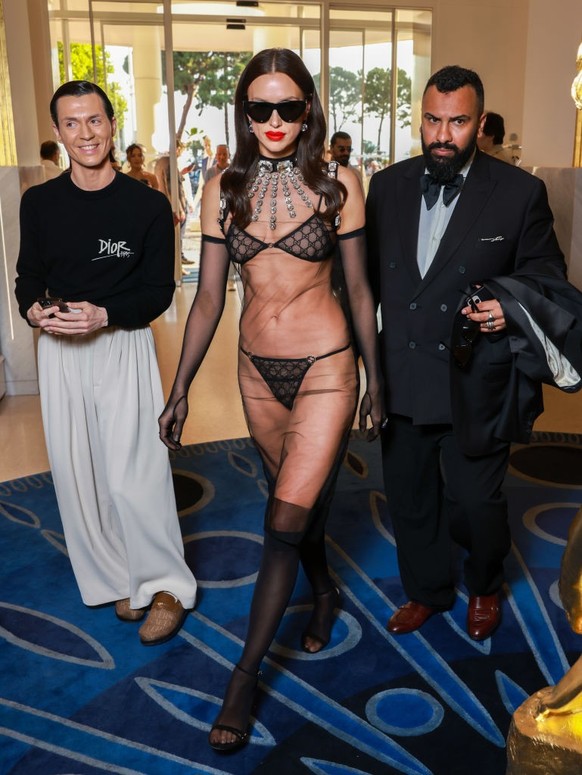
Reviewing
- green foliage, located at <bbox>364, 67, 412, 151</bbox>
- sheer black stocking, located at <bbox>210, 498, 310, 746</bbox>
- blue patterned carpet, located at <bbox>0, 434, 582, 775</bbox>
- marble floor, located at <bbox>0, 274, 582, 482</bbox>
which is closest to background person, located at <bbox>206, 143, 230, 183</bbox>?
green foliage, located at <bbox>364, 67, 412, 151</bbox>

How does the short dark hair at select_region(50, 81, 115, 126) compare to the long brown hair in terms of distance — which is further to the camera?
the short dark hair at select_region(50, 81, 115, 126)

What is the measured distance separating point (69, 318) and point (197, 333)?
0.45m

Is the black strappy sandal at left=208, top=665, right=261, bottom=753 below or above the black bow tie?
below

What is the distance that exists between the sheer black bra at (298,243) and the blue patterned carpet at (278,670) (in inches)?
58.3

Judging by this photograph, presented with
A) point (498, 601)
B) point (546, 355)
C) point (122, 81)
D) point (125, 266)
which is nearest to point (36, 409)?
point (125, 266)

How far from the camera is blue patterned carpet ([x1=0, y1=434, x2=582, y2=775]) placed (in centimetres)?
271

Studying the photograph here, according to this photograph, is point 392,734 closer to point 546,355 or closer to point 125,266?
point 546,355

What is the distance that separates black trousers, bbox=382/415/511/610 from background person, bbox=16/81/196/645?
0.88 m

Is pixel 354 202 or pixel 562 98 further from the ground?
pixel 562 98

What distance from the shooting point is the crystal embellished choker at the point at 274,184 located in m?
2.75

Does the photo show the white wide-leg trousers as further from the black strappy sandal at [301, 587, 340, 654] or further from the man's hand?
the black strappy sandal at [301, 587, 340, 654]

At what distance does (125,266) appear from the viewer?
3.19 metres

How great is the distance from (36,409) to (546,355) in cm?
481

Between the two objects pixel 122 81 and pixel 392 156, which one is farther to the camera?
pixel 392 156
